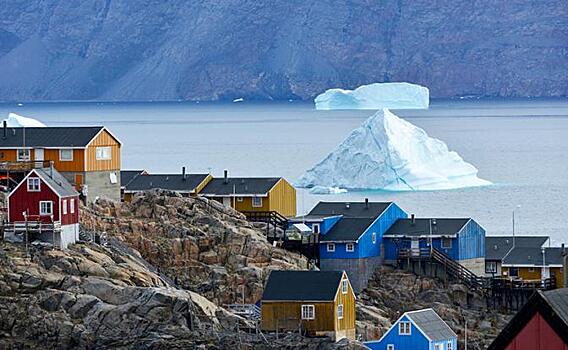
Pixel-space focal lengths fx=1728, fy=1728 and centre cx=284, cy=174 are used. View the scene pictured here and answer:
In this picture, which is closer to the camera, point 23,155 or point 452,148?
point 23,155

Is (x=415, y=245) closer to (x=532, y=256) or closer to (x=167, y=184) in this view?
(x=532, y=256)

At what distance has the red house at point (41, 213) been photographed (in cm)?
3588

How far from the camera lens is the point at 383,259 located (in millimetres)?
45219

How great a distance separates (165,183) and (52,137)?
7.66m

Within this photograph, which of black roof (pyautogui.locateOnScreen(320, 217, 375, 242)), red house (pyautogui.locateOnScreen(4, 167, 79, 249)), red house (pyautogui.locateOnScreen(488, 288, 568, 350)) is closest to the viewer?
red house (pyautogui.locateOnScreen(488, 288, 568, 350))

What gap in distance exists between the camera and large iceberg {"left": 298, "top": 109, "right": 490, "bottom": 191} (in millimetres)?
83000

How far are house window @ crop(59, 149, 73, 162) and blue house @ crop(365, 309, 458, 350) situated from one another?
11742 millimetres

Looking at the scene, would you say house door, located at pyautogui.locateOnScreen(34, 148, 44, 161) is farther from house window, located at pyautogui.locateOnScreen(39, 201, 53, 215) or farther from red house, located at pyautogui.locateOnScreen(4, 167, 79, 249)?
house window, located at pyautogui.locateOnScreen(39, 201, 53, 215)

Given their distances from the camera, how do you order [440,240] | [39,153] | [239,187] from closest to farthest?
[39,153], [440,240], [239,187]

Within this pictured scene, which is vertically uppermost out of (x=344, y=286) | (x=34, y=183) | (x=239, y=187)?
(x=34, y=183)

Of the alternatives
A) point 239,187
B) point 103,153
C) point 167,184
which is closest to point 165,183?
point 167,184

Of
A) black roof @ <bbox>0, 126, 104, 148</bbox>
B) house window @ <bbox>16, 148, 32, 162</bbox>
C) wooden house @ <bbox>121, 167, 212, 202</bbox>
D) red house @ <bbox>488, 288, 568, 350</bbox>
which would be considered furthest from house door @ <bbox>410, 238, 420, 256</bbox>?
red house @ <bbox>488, 288, 568, 350</bbox>

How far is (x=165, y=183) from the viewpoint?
50719mm

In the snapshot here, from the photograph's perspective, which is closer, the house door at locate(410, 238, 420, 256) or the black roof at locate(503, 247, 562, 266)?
the house door at locate(410, 238, 420, 256)
